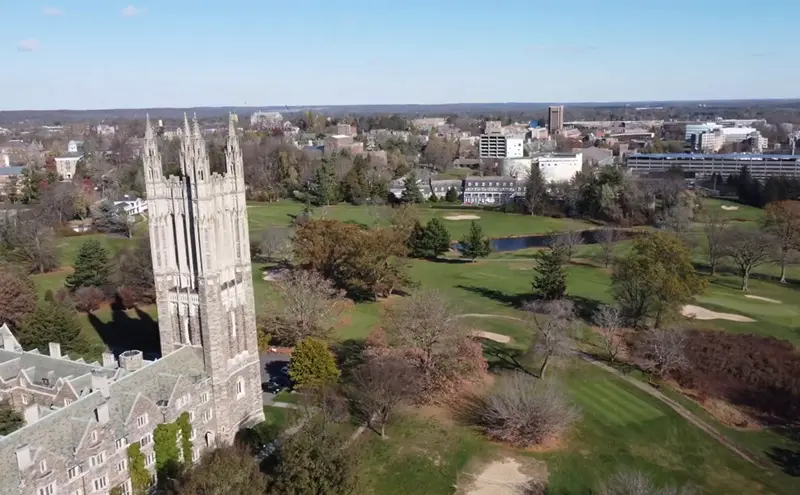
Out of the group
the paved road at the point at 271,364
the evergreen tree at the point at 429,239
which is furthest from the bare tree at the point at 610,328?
the evergreen tree at the point at 429,239

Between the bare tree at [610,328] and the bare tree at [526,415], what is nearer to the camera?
the bare tree at [526,415]

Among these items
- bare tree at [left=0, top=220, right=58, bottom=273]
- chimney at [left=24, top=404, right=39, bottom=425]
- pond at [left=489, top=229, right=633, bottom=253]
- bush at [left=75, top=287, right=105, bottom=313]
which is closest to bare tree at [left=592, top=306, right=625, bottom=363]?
chimney at [left=24, top=404, right=39, bottom=425]

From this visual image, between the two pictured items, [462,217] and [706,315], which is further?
[462,217]

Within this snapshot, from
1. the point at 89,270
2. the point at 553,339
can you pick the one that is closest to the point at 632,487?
the point at 553,339

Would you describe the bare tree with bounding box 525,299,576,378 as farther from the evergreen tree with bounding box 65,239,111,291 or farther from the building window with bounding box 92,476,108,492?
the evergreen tree with bounding box 65,239,111,291

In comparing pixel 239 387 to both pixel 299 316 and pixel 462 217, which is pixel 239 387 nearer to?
pixel 299 316

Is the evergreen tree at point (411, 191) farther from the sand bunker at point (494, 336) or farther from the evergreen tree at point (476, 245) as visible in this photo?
the sand bunker at point (494, 336)
